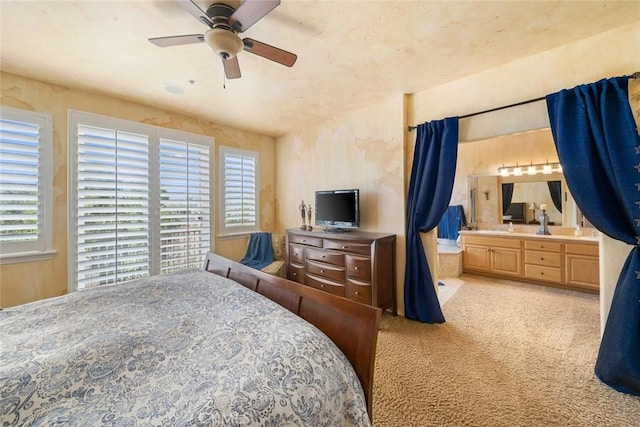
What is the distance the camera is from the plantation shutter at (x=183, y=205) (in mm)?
3164

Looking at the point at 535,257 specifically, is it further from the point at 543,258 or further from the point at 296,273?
the point at 296,273

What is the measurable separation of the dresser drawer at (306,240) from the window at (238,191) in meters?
1.01

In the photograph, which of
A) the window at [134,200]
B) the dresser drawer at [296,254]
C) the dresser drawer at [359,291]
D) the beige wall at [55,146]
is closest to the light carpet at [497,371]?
the dresser drawer at [359,291]

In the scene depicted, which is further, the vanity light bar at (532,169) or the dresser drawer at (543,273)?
the vanity light bar at (532,169)

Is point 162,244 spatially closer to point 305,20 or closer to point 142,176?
point 142,176

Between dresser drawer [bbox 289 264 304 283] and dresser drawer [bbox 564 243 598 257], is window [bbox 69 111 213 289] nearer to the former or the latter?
dresser drawer [bbox 289 264 304 283]

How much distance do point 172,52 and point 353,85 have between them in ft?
5.50

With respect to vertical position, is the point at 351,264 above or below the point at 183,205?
below

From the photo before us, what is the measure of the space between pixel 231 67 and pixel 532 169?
192 inches

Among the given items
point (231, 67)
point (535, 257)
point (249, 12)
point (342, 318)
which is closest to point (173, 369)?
point (342, 318)

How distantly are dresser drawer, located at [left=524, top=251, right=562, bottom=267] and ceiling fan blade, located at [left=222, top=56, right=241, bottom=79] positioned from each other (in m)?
4.73

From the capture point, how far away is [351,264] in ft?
9.19

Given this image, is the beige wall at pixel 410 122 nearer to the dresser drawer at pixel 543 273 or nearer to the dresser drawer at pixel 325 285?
the dresser drawer at pixel 325 285

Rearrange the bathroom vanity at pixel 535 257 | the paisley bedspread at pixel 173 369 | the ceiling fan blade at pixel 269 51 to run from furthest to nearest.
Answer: the bathroom vanity at pixel 535 257 < the ceiling fan blade at pixel 269 51 < the paisley bedspread at pixel 173 369
